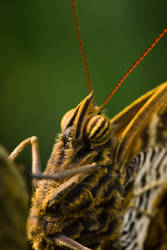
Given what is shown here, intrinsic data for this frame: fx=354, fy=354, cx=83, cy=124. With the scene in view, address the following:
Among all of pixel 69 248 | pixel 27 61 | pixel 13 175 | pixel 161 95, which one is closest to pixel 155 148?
pixel 161 95

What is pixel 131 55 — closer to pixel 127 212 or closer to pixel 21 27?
pixel 21 27

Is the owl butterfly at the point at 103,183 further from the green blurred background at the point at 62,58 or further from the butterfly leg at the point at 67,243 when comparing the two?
the green blurred background at the point at 62,58

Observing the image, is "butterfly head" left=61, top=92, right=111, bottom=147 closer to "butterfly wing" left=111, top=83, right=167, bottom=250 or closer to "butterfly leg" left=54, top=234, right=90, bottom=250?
"butterfly wing" left=111, top=83, right=167, bottom=250

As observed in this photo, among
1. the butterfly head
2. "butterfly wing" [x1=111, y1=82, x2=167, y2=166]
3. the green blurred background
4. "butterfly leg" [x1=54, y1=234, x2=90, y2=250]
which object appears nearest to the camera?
"butterfly leg" [x1=54, y1=234, x2=90, y2=250]

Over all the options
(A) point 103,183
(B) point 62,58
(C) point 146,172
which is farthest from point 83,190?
(B) point 62,58

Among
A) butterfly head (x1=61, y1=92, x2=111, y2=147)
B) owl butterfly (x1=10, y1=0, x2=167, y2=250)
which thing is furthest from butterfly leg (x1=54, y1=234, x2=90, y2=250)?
butterfly head (x1=61, y1=92, x2=111, y2=147)

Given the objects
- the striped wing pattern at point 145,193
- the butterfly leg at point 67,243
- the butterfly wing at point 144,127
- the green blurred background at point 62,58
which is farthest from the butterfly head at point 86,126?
the green blurred background at point 62,58

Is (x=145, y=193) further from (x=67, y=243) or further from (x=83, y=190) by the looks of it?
(x=67, y=243)
